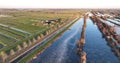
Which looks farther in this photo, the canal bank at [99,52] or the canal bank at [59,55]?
the canal bank at [59,55]

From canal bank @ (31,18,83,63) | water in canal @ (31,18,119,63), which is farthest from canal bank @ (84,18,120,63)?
canal bank @ (31,18,83,63)

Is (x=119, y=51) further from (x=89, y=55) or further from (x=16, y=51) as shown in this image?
(x=16, y=51)

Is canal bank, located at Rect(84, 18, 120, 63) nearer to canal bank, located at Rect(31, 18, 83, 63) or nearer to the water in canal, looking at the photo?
the water in canal

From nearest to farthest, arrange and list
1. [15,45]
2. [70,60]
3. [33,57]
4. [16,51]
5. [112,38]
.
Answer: [70,60] < [33,57] < [16,51] < [15,45] < [112,38]

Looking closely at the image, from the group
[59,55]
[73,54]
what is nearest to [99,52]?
[73,54]

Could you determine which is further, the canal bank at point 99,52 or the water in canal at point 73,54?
the water in canal at point 73,54

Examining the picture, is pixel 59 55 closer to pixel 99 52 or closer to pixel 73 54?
pixel 73 54

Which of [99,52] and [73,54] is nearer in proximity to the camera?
[73,54]

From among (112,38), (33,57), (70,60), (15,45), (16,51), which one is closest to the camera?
(70,60)

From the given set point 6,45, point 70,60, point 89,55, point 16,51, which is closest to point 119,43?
point 89,55

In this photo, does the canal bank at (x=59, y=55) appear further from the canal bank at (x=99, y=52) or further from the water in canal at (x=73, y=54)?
the canal bank at (x=99, y=52)

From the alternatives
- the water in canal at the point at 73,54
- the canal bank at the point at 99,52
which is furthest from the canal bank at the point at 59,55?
the canal bank at the point at 99,52
